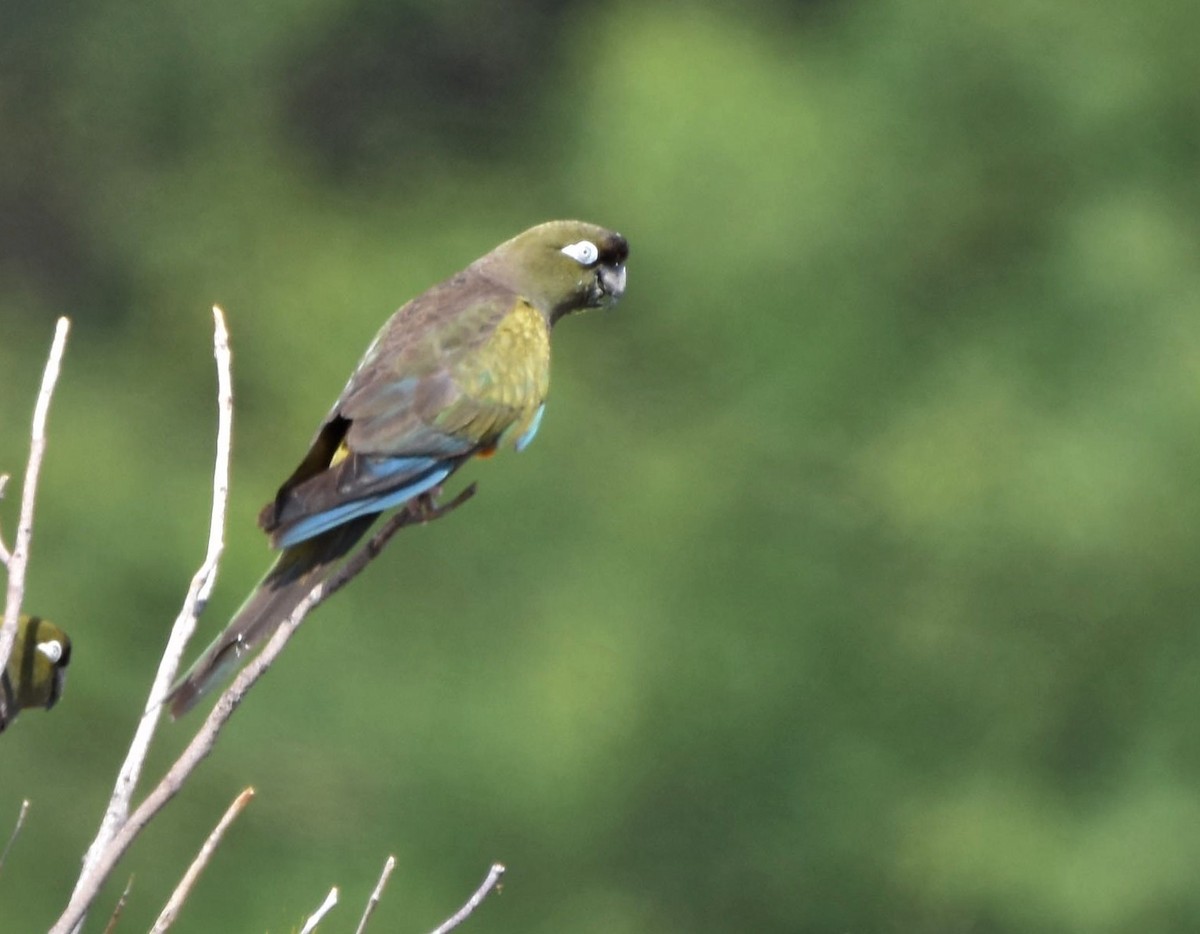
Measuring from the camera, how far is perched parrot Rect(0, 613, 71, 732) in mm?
6023

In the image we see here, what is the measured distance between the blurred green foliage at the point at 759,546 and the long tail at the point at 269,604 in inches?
268

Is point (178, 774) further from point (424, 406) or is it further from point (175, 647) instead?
point (424, 406)

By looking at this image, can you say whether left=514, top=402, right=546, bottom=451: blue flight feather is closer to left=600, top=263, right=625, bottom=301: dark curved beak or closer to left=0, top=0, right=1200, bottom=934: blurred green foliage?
left=600, top=263, right=625, bottom=301: dark curved beak

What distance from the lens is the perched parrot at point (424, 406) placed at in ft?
13.2

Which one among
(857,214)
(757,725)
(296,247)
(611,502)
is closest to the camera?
(757,725)

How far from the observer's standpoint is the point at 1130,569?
1235 centimetres

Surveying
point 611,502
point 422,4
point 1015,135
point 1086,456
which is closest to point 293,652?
point 611,502

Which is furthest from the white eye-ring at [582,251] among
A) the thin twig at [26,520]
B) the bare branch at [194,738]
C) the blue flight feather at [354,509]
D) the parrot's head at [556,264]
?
the thin twig at [26,520]

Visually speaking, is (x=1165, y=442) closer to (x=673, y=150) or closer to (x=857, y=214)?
(x=857, y=214)

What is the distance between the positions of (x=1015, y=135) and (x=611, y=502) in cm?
400

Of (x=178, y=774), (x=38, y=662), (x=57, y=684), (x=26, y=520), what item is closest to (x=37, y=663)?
(x=38, y=662)

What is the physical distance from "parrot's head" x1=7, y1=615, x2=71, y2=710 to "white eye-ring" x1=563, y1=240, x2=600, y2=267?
1.80m

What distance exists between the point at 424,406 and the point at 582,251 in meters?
0.83

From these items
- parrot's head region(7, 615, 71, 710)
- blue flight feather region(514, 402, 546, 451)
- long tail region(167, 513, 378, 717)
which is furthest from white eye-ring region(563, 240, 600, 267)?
parrot's head region(7, 615, 71, 710)
